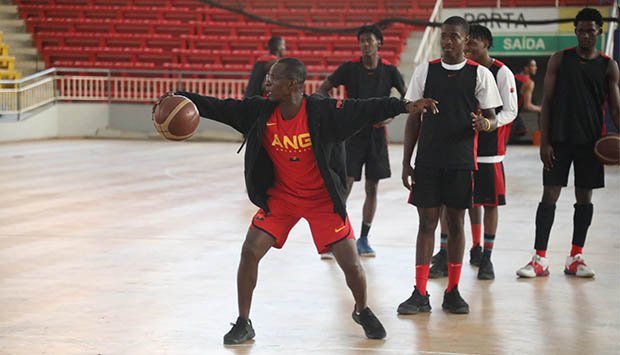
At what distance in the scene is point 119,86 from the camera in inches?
1048

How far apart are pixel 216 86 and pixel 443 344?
20937 millimetres

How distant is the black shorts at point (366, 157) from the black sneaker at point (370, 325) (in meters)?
3.08

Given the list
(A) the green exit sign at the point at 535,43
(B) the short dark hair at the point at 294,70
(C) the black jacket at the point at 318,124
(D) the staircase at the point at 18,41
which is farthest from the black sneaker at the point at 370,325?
(D) the staircase at the point at 18,41

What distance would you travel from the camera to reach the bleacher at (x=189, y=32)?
2678 cm

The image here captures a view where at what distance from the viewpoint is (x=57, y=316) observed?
5.99 meters

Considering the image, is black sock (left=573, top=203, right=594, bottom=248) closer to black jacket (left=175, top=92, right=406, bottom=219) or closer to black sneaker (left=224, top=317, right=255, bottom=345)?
black jacket (left=175, top=92, right=406, bottom=219)

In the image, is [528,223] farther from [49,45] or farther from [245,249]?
[49,45]

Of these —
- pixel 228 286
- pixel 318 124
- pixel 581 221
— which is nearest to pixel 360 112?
pixel 318 124

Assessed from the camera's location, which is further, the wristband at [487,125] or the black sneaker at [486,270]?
the black sneaker at [486,270]

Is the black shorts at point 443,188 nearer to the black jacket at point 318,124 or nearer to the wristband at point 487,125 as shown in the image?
the wristband at point 487,125

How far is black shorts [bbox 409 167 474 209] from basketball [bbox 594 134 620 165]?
1.33 metres

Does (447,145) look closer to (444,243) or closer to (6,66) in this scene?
(444,243)

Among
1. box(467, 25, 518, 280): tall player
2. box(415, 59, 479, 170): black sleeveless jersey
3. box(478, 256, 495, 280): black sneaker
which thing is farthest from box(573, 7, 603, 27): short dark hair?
box(478, 256, 495, 280): black sneaker

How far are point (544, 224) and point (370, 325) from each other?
2512mm
